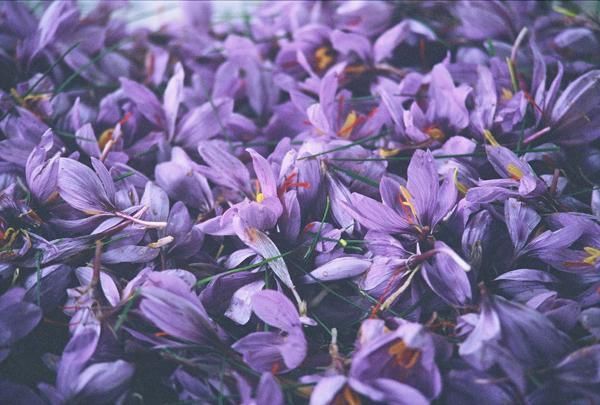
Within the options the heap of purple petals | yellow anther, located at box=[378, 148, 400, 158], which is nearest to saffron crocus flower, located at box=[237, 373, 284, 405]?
the heap of purple petals

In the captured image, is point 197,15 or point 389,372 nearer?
point 389,372

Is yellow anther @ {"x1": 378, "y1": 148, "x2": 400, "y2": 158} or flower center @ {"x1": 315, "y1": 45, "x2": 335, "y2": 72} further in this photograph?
flower center @ {"x1": 315, "y1": 45, "x2": 335, "y2": 72}

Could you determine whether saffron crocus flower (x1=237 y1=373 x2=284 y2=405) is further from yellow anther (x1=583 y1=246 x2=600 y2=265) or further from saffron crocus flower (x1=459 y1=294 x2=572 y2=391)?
yellow anther (x1=583 y1=246 x2=600 y2=265)

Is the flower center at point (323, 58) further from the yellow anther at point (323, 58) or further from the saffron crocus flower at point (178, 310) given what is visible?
the saffron crocus flower at point (178, 310)

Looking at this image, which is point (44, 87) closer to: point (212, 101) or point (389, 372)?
point (212, 101)

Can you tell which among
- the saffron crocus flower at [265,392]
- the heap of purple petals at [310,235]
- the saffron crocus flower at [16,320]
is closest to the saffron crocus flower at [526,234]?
the heap of purple petals at [310,235]

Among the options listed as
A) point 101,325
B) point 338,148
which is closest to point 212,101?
point 338,148

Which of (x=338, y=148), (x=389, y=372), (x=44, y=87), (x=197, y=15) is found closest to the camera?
(x=389, y=372)

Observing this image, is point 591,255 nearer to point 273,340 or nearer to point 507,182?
point 507,182
